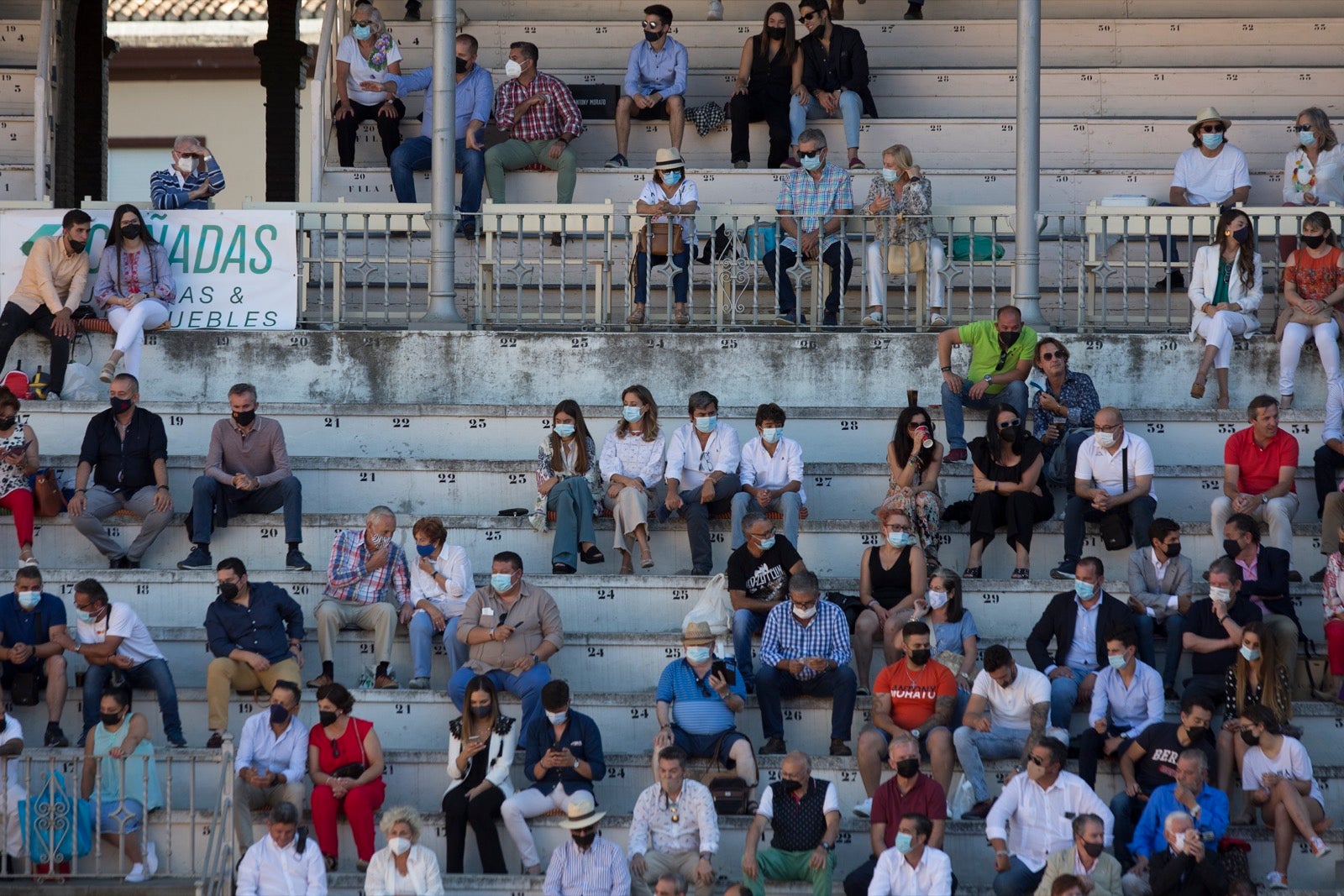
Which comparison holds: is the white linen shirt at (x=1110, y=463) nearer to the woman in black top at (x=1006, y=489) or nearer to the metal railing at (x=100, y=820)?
the woman in black top at (x=1006, y=489)

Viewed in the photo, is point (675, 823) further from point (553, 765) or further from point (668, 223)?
point (668, 223)

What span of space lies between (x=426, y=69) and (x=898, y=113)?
13.8 ft

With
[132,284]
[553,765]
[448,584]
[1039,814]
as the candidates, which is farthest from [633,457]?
[132,284]

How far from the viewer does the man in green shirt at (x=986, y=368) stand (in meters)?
14.3

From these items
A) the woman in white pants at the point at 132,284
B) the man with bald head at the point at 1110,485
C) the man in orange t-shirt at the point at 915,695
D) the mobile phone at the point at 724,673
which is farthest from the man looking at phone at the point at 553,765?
the woman in white pants at the point at 132,284

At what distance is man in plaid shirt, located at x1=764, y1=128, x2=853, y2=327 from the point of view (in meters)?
15.8

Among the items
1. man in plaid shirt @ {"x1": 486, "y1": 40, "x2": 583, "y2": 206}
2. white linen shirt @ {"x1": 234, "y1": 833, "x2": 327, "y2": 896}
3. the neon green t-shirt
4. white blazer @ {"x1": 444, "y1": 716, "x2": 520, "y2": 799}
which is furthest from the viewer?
man in plaid shirt @ {"x1": 486, "y1": 40, "x2": 583, "y2": 206}

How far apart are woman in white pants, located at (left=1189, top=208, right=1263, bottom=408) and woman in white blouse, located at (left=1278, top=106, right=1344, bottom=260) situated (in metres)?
1.31

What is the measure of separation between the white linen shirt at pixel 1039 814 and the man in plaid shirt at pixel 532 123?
24.9ft

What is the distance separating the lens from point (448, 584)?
41.7ft

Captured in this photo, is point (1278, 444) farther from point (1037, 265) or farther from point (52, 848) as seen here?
point (52, 848)

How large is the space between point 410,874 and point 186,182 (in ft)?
23.1

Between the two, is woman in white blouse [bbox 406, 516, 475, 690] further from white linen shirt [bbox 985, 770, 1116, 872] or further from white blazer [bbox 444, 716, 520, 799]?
white linen shirt [bbox 985, 770, 1116, 872]

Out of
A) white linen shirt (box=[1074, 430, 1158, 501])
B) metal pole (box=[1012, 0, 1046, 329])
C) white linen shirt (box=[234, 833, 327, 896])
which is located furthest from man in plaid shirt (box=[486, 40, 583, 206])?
white linen shirt (box=[234, 833, 327, 896])
